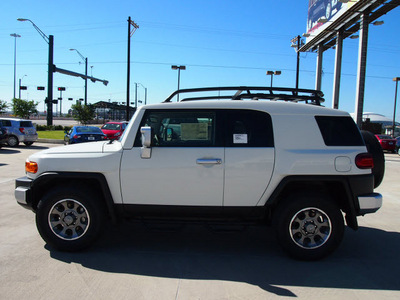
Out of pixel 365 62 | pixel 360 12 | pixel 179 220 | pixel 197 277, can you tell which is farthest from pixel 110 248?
pixel 360 12

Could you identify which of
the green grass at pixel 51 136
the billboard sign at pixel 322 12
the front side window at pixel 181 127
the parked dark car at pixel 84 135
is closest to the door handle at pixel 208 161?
the front side window at pixel 181 127

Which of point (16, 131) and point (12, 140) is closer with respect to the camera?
point (16, 131)

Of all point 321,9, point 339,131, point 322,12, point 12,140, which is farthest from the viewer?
point 321,9

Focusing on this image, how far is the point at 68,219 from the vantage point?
4.02 m

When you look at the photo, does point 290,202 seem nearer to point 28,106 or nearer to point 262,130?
point 262,130

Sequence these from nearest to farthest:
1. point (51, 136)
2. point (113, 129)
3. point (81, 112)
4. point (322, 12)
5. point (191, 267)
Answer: point (191, 267), point (113, 129), point (322, 12), point (51, 136), point (81, 112)

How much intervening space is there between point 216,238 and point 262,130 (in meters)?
1.77

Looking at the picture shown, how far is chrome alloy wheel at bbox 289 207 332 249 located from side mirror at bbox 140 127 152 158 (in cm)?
194

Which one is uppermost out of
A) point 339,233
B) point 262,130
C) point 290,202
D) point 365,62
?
point 365,62

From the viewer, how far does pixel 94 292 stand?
10.3ft

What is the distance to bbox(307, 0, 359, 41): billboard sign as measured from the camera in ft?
72.1

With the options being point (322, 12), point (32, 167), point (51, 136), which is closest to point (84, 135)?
point (51, 136)

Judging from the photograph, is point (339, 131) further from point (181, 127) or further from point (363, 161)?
point (181, 127)

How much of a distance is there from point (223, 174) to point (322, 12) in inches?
1045
